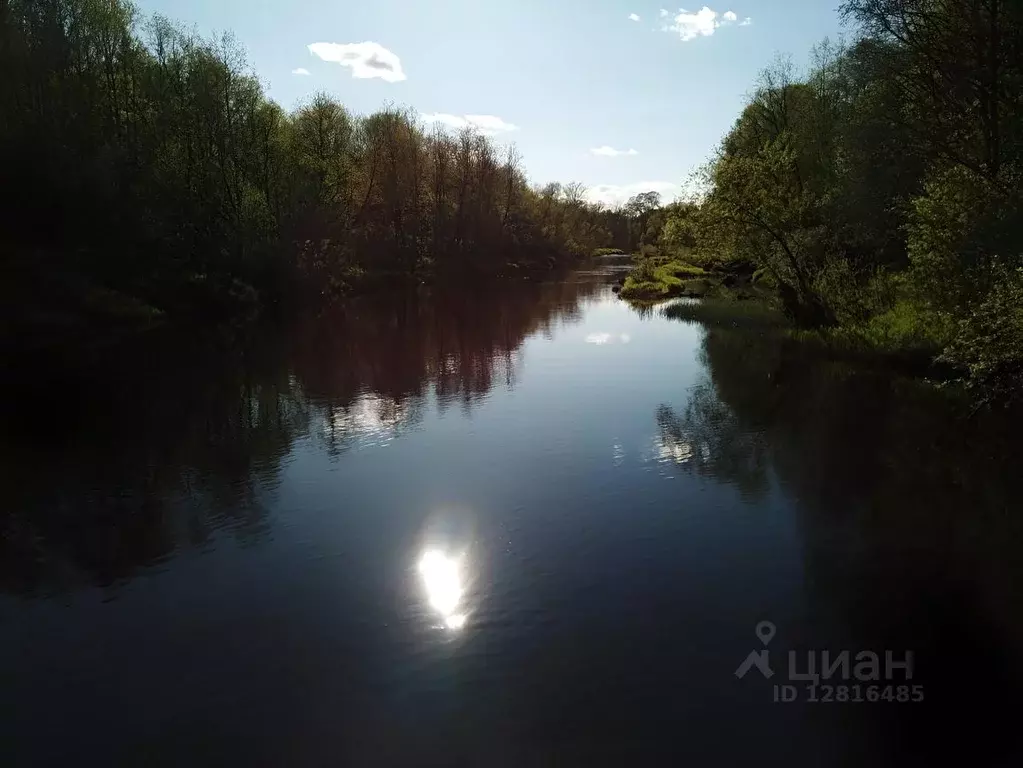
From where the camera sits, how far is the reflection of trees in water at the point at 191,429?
13.4 m

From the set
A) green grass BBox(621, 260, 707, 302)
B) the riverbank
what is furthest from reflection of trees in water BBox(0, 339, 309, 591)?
green grass BBox(621, 260, 707, 302)

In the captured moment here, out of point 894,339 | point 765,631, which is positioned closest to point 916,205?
point 894,339

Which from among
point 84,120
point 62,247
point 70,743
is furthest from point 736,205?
point 84,120

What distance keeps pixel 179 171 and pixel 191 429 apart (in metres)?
36.5

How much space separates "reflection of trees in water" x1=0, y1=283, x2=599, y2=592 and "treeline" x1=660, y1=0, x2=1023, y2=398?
1376 cm

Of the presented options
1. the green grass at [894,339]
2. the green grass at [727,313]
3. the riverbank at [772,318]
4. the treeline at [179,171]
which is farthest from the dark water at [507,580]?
the treeline at [179,171]

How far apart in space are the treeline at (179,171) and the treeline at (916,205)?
31827 millimetres

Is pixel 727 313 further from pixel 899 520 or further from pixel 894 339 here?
pixel 899 520

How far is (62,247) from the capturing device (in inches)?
1545

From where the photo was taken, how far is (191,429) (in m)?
21.2

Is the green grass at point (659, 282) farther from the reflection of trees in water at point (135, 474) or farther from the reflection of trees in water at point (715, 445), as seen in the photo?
the reflection of trees in water at point (135, 474)

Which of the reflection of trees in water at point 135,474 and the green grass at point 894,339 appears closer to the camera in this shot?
the reflection of trees in water at point 135,474

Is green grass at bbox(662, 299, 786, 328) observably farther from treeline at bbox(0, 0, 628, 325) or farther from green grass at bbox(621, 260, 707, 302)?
treeline at bbox(0, 0, 628, 325)

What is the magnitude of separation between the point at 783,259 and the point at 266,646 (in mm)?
31252
